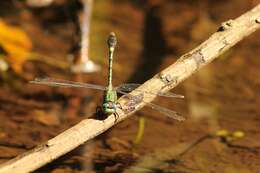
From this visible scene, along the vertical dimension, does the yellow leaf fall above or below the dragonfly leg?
above

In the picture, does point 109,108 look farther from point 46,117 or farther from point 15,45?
point 15,45

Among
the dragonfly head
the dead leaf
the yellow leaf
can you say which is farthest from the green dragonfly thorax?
the yellow leaf

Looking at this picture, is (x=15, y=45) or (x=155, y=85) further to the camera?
(x=15, y=45)

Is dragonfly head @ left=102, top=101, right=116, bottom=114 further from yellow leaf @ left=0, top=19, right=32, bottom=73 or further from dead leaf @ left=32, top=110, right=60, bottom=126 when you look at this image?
yellow leaf @ left=0, top=19, right=32, bottom=73

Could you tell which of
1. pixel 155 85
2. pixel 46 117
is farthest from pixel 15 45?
pixel 155 85

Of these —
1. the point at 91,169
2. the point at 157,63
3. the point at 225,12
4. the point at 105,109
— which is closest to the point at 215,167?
the point at 91,169

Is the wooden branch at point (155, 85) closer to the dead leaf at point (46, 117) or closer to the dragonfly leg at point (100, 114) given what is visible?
the dragonfly leg at point (100, 114)

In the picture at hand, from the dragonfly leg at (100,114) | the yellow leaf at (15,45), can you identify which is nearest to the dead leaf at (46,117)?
the yellow leaf at (15,45)
